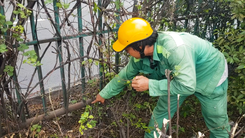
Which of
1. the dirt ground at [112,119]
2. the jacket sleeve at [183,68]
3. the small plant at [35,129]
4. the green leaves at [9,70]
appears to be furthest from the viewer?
the dirt ground at [112,119]

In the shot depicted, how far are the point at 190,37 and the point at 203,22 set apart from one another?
6.56ft

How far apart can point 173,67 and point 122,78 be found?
0.79 metres

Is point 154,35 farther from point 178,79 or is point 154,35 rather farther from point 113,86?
point 113,86

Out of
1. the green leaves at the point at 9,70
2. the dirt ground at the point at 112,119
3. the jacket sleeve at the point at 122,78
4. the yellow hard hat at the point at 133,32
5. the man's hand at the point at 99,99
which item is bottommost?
the dirt ground at the point at 112,119

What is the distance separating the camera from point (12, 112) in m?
2.69

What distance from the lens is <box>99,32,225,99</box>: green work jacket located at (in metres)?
2.07

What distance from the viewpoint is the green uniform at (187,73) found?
6.82 feet

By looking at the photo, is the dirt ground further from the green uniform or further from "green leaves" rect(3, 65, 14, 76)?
"green leaves" rect(3, 65, 14, 76)

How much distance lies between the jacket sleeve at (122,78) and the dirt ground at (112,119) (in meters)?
0.24

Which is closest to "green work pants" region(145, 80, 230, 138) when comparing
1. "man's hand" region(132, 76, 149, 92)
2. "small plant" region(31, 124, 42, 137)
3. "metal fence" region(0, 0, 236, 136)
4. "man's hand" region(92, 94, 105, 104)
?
"man's hand" region(132, 76, 149, 92)

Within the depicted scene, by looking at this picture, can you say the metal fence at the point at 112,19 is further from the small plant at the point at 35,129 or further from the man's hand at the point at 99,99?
the man's hand at the point at 99,99

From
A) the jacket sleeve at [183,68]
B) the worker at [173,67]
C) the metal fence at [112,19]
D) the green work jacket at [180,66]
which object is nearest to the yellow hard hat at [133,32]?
the worker at [173,67]

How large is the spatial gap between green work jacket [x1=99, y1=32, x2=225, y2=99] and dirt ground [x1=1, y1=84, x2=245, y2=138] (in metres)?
0.34

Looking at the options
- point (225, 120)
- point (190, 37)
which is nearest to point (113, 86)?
point (190, 37)
